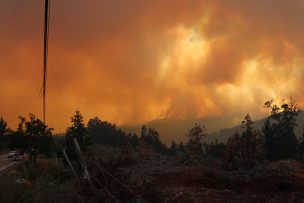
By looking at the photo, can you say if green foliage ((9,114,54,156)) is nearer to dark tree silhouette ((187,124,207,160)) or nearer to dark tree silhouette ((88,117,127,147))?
dark tree silhouette ((187,124,207,160))

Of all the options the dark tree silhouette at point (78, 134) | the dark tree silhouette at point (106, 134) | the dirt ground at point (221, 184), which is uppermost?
the dark tree silhouette at point (106, 134)

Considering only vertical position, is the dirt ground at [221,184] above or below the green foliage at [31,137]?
below

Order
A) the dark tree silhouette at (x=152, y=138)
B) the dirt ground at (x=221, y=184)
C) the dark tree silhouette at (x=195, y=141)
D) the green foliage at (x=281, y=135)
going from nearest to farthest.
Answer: the dirt ground at (x=221, y=184) → the dark tree silhouette at (x=195, y=141) → the green foliage at (x=281, y=135) → the dark tree silhouette at (x=152, y=138)

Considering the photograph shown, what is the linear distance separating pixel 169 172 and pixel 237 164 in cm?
731

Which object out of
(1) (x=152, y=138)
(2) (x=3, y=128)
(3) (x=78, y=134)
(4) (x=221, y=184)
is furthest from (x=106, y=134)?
(4) (x=221, y=184)

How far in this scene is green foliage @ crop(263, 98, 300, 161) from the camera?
283ft

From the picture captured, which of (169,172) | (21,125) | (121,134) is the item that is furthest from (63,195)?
(121,134)

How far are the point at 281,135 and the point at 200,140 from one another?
59845mm

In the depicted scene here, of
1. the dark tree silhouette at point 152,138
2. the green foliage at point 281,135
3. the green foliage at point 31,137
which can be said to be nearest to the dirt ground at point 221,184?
the green foliage at point 31,137

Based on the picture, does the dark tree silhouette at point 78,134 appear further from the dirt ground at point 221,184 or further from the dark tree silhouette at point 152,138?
the dark tree silhouette at point 152,138

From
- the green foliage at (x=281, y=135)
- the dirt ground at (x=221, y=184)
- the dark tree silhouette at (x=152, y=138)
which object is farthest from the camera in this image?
the dark tree silhouette at (x=152, y=138)

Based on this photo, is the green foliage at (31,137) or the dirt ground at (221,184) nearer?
the dirt ground at (221,184)

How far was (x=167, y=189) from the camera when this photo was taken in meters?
16.6

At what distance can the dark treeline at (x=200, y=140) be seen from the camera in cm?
3431
